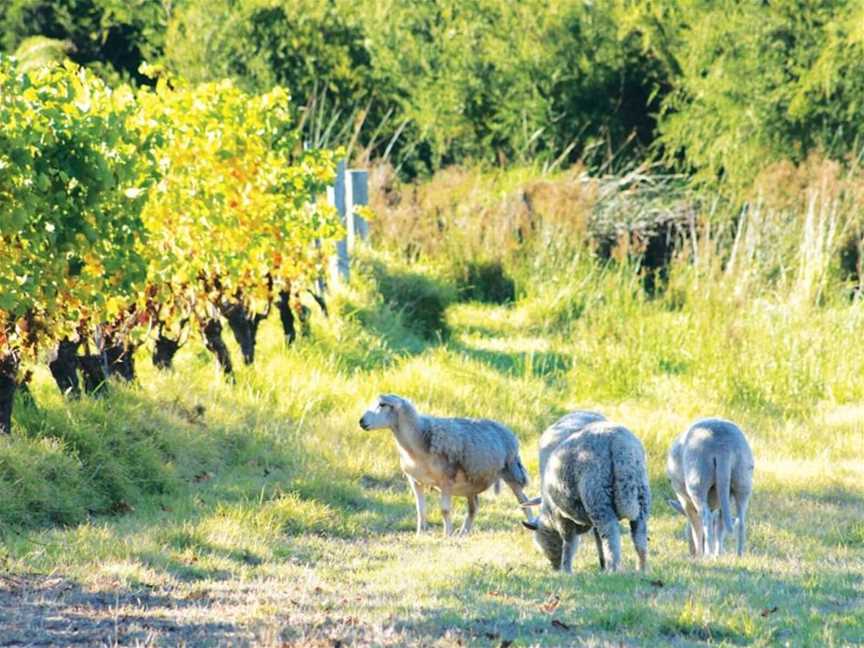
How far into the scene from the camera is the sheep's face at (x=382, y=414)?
1109 cm

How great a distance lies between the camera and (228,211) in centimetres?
→ 1366

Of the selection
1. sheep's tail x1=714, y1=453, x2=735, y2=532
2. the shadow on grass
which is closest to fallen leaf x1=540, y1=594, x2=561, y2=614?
sheep's tail x1=714, y1=453, x2=735, y2=532

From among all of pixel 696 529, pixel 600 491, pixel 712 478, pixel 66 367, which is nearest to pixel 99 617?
pixel 600 491

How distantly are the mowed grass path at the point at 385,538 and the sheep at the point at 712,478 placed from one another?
27 cm

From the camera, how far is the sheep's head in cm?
1109

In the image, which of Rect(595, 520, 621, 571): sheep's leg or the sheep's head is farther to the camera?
the sheep's head

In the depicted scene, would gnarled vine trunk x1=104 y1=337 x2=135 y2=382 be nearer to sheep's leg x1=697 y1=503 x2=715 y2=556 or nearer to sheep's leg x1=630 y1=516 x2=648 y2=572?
sheep's leg x1=697 y1=503 x2=715 y2=556

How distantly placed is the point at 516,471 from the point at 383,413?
106 centimetres

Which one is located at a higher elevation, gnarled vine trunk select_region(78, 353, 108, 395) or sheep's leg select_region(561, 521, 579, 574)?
gnarled vine trunk select_region(78, 353, 108, 395)

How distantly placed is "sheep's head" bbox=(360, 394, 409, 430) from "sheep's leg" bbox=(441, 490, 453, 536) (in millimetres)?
619

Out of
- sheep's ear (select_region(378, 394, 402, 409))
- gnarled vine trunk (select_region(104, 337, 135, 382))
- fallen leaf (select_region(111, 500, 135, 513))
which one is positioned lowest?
fallen leaf (select_region(111, 500, 135, 513))

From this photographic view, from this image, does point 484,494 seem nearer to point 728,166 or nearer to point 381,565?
point 381,565

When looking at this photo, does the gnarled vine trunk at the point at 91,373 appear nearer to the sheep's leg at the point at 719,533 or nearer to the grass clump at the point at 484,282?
the sheep's leg at the point at 719,533

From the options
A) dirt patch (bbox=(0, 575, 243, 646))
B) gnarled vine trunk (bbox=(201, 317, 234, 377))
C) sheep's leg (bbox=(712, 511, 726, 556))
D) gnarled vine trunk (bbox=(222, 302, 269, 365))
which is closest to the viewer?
dirt patch (bbox=(0, 575, 243, 646))
